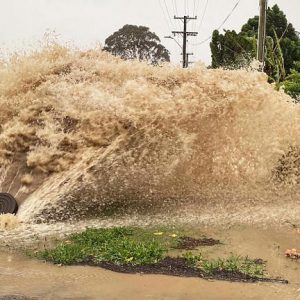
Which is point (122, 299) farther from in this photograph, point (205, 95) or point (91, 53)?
point (91, 53)

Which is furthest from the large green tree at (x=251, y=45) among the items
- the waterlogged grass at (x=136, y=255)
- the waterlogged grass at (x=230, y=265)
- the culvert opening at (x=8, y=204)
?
the waterlogged grass at (x=230, y=265)

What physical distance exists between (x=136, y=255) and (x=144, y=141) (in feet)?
12.8

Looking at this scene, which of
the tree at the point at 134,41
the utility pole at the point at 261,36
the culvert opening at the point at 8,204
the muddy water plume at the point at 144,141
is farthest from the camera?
the tree at the point at 134,41

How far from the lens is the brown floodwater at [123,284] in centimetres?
546

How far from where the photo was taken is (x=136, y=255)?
22.0 feet

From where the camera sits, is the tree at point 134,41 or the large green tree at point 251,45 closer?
the large green tree at point 251,45

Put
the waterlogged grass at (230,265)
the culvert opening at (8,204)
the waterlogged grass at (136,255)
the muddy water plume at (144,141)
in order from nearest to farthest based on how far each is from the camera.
Answer: 1. the waterlogged grass at (230,265)
2. the waterlogged grass at (136,255)
3. the culvert opening at (8,204)
4. the muddy water plume at (144,141)

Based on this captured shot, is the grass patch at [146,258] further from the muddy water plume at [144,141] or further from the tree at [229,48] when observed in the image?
the tree at [229,48]

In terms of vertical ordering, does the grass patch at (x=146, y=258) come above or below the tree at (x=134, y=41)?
below

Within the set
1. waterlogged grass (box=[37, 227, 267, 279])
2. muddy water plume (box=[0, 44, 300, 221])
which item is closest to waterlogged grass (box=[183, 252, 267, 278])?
waterlogged grass (box=[37, 227, 267, 279])

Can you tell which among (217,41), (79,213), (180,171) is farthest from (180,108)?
(217,41)

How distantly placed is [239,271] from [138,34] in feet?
159

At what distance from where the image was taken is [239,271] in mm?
6227

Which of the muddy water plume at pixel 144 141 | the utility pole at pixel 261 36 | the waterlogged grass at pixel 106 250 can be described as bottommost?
the waterlogged grass at pixel 106 250
